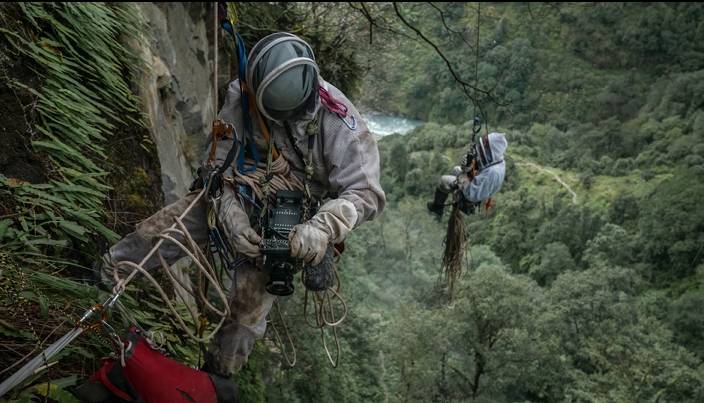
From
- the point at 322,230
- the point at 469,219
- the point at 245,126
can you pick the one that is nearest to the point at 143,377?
the point at 322,230

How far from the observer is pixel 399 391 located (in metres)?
17.5

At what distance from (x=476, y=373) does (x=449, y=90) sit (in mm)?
48937

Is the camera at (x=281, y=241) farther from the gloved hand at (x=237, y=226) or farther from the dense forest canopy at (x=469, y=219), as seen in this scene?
the dense forest canopy at (x=469, y=219)

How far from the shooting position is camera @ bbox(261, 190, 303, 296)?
2334 millimetres

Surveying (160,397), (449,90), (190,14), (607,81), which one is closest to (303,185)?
(160,397)

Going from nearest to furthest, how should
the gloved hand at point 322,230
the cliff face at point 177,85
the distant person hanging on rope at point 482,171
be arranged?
the gloved hand at point 322,230, the cliff face at point 177,85, the distant person hanging on rope at point 482,171

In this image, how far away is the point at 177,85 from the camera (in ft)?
18.0

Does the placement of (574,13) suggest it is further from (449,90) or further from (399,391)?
(399,391)

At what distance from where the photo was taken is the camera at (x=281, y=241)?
2334 mm

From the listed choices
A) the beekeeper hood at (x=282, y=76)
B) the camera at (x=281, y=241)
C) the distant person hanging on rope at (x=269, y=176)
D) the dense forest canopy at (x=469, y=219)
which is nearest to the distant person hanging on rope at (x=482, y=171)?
the dense forest canopy at (x=469, y=219)

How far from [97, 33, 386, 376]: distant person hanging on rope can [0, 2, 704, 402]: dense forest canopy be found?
0.47 meters

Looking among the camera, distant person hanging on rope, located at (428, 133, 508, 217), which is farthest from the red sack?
distant person hanging on rope, located at (428, 133, 508, 217)

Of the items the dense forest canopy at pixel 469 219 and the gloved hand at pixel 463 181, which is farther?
the gloved hand at pixel 463 181

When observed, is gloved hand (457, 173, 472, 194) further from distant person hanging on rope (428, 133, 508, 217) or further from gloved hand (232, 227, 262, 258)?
gloved hand (232, 227, 262, 258)
